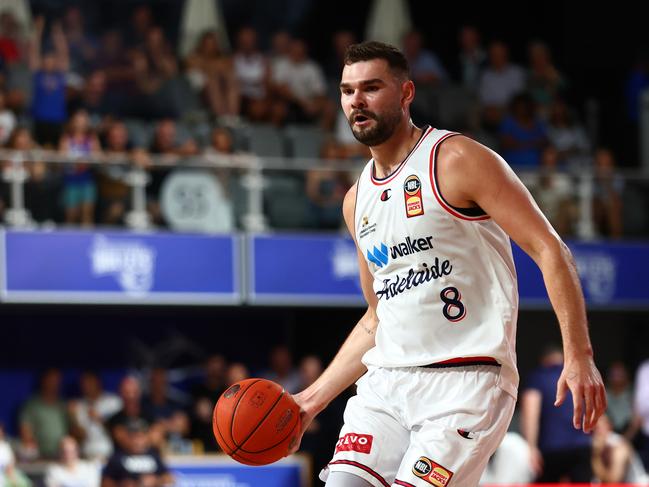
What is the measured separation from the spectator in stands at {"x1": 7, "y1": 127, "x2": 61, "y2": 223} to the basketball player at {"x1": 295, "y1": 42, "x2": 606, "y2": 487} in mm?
7470

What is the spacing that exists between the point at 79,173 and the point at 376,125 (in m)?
7.58

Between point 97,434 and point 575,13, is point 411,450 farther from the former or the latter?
point 575,13

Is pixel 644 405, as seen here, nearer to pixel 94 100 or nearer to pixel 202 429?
pixel 202 429

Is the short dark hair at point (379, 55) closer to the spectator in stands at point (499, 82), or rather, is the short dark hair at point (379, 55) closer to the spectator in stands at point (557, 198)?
the spectator in stands at point (557, 198)

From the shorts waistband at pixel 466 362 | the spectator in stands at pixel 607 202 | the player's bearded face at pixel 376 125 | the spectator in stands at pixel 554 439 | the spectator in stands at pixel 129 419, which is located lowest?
the spectator in stands at pixel 129 419

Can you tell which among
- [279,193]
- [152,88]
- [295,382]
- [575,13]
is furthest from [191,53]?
[575,13]

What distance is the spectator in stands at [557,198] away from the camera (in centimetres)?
1244

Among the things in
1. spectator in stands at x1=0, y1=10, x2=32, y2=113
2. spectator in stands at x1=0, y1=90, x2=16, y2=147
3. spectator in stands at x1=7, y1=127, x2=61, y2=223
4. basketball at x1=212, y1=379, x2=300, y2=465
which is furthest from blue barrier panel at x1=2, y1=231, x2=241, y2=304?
basketball at x1=212, y1=379, x2=300, y2=465

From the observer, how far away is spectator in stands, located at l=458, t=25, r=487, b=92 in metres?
15.5

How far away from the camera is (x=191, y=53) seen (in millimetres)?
14227

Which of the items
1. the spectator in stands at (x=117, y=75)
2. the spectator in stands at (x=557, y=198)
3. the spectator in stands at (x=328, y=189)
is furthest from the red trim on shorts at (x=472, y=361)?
the spectator in stands at (x=117, y=75)

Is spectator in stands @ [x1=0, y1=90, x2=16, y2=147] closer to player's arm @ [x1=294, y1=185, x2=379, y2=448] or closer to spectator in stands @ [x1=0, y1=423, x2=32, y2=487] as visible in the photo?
spectator in stands @ [x1=0, y1=423, x2=32, y2=487]

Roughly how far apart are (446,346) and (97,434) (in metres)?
8.36

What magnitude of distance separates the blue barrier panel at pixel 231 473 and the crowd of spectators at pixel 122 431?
0.74ft
